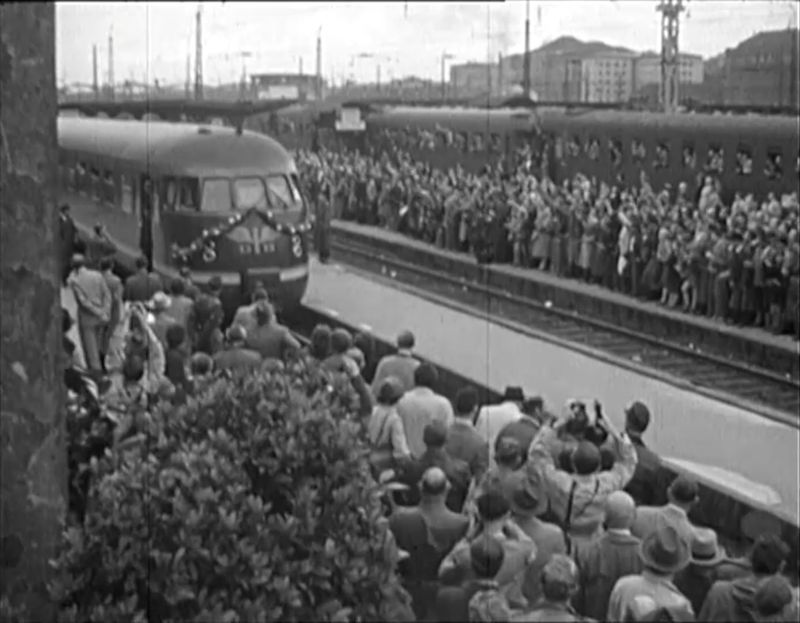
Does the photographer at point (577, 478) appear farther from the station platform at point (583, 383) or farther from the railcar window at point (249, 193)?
the railcar window at point (249, 193)

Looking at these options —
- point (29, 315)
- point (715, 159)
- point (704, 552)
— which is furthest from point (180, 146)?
point (715, 159)

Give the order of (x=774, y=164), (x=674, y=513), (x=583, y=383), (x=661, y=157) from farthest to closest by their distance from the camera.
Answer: (x=774, y=164) < (x=661, y=157) < (x=583, y=383) < (x=674, y=513)

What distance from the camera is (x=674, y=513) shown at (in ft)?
14.4

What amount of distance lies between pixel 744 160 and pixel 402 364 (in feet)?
8.48

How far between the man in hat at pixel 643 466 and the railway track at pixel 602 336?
12.1 inches

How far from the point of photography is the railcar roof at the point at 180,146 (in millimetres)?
4418

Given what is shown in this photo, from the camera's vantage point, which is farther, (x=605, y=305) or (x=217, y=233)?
(x=605, y=305)

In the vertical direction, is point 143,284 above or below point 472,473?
above

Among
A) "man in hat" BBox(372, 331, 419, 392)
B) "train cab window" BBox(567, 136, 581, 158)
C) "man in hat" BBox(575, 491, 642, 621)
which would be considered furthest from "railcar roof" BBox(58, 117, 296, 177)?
"man in hat" BBox(575, 491, 642, 621)

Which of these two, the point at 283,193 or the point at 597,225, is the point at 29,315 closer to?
the point at 283,193

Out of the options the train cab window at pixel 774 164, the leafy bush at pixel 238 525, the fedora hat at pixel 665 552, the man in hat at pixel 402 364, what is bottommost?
the fedora hat at pixel 665 552

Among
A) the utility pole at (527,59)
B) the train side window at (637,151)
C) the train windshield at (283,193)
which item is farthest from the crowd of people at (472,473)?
the train side window at (637,151)

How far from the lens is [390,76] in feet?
14.1

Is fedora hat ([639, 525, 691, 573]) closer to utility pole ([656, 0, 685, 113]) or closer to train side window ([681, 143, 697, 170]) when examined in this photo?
utility pole ([656, 0, 685, 113])
